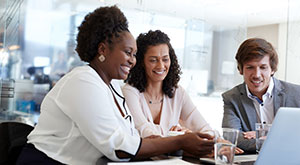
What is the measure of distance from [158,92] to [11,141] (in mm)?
1106

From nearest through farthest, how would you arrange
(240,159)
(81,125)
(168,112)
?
(81,125) → (240,159) → (168,112)

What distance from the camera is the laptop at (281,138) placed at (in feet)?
3.40

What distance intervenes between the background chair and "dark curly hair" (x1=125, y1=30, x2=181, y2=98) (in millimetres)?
951

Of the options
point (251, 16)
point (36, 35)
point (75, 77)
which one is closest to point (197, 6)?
point (251, 16)

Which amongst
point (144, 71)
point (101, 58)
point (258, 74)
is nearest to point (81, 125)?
point (101, 58)

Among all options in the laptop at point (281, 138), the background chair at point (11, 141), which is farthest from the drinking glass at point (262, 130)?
the background chair at point (11, 141)

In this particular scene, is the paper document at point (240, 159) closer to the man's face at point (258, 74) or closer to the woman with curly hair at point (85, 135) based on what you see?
the woman with curly hair at point (85, 135)

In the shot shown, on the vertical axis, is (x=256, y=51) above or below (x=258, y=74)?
above

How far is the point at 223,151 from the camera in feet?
3.49

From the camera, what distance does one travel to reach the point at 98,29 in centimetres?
138

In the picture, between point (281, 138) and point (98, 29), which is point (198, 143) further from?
point (98, 29)

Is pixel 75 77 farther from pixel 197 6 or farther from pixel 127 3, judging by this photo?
pixel 197 6

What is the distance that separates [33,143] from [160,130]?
955mm

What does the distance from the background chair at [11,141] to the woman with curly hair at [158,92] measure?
2.56ft
